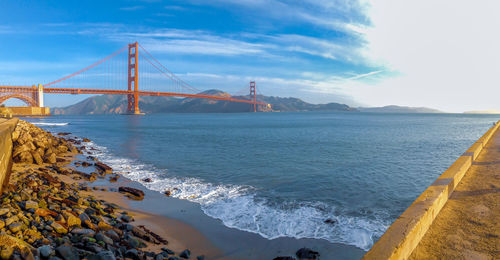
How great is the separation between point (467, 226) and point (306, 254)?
184 centimetres

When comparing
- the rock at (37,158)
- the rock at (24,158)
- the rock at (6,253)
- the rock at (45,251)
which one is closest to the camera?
the rock at (6,253)

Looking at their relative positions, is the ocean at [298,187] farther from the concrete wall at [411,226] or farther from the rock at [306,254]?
the concrete wall at [411,226]

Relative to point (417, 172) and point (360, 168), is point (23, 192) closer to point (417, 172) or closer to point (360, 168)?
point (360, 168)

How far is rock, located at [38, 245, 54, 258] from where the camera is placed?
8.40ft

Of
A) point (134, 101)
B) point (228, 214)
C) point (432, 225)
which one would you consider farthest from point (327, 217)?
point (134, 101)

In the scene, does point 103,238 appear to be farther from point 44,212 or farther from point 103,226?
point 44,212

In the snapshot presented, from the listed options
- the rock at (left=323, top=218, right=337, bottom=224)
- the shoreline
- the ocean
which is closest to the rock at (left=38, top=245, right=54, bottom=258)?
the shoreline

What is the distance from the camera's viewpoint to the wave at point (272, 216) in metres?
4.43

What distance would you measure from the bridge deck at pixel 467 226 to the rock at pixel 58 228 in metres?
3.61

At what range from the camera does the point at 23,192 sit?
4.37 metres

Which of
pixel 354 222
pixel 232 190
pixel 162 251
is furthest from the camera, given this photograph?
pixel 232 190

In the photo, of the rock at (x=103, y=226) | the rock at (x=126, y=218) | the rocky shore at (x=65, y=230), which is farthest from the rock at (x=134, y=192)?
the rock at (x=103, y=226)

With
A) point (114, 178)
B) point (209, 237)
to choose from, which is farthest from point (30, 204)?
point (114, 178)

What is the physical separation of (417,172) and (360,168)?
66.5 inches
